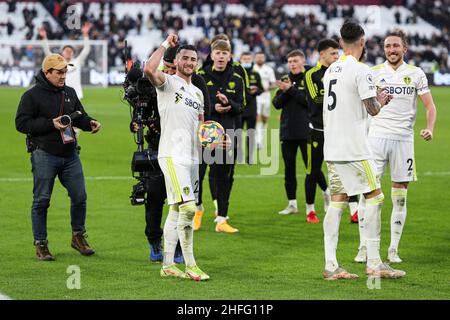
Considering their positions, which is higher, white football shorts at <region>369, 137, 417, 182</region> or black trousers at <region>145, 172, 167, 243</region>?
white football shorts at <region>369, 137, 417, 182</region>

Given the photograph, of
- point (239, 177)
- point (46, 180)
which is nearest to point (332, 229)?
point (46, 180)

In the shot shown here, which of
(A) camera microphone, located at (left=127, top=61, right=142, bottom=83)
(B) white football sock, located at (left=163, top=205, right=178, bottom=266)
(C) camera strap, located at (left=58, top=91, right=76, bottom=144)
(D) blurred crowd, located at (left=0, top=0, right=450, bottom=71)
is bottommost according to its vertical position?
(B) white football sock, located at (left=163, top=205, right=178, bottom=266)

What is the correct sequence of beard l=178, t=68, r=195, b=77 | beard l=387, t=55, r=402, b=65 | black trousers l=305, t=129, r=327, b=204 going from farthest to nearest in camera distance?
black trousers l=305, t=129, r=327, b=204 → beard l=387, t=55, r=402, b=65 → beard l=178, t=68, r=195, b=77

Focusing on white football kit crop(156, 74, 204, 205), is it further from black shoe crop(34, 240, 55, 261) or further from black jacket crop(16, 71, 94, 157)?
black shoe crop(34, 240, 55, 261)

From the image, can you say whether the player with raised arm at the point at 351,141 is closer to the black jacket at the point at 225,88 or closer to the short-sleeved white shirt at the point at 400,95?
the short-sleeved white shirt at the point at 400,95

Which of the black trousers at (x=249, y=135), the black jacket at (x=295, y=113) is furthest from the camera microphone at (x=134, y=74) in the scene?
the black trousers at (x=249, y=135)

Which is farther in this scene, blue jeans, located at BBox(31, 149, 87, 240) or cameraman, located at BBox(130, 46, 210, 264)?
blue jeans, located at BBox(31, 149, 87, 240)

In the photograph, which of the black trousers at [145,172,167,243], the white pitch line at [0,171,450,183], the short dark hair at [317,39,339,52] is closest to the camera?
the black trousers at [145,172,167,243]

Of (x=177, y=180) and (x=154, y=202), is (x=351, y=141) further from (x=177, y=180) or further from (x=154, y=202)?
(x=154, y=202)

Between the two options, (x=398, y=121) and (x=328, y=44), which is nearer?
(x=398, y=121)

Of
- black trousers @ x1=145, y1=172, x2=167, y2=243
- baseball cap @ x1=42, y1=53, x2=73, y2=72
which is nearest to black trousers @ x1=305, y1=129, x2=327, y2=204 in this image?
black trousers @ x1=145, y1=172, x2=167, y2=243

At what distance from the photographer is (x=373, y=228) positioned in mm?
8719

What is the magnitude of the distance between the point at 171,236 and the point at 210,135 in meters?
1.04

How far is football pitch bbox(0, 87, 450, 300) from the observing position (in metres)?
8.20
